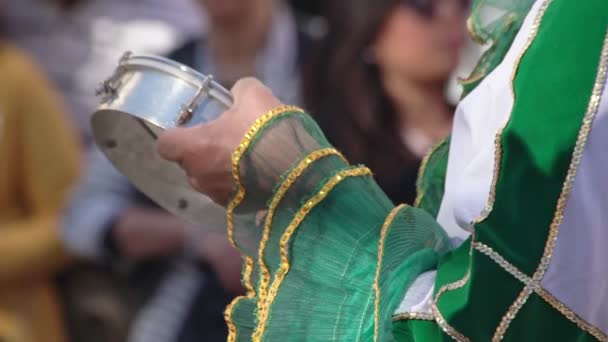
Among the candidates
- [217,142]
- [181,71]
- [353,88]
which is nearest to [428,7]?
[353,88]

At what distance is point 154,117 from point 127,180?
1.41 metres

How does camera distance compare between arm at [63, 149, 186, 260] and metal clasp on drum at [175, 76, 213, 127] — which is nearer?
metal clasp on drum at [175, 76, 213, 127]

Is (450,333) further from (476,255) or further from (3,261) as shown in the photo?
(3,261)

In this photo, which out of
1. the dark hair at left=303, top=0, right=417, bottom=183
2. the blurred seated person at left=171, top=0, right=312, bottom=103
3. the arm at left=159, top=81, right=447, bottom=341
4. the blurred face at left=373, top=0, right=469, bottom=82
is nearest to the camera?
the arm at left=159, top=81, right=447, bottom=341

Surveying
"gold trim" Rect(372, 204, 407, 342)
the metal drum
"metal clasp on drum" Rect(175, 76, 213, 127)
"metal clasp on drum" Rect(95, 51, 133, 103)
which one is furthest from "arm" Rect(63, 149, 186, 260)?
"gold trim" Rect(372, 204, 407, 342)

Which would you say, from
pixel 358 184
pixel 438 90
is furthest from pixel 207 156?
pixel 438 90

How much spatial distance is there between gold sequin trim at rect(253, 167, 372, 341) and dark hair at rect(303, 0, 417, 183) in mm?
1145

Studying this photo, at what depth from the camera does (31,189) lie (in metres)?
3.29

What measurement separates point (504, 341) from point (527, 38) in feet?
0.97

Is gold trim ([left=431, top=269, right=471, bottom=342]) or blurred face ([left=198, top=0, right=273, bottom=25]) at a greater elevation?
blurred face ([left=198, top=0, right=273, bottom=25])

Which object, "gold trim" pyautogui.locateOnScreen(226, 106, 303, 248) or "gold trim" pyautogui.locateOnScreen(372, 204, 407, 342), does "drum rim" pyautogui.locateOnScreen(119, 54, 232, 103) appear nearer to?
"gold trim" pyautogui.locateOnScreen(226, 106, 303, 248)

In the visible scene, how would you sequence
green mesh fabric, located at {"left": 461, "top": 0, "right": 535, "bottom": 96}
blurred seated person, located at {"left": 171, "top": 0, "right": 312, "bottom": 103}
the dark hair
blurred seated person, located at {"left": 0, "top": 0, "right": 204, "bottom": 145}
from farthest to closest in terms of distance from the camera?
blurred seated person, located at {"left": 0, "top": 0, "right": 204, "bottom": 145} < blurred seated person, located at {"left": 171, "top": 0, "right": 312, "bottom": 103} < the dark hair < green mesh fabric, located at {"left": 461, "top": 0, "right": 535, "bottom": 96}

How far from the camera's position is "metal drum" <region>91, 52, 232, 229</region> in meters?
1.42

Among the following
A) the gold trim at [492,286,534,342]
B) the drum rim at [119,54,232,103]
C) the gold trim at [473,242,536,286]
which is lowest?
the gold trim at [492,286,534,342]
